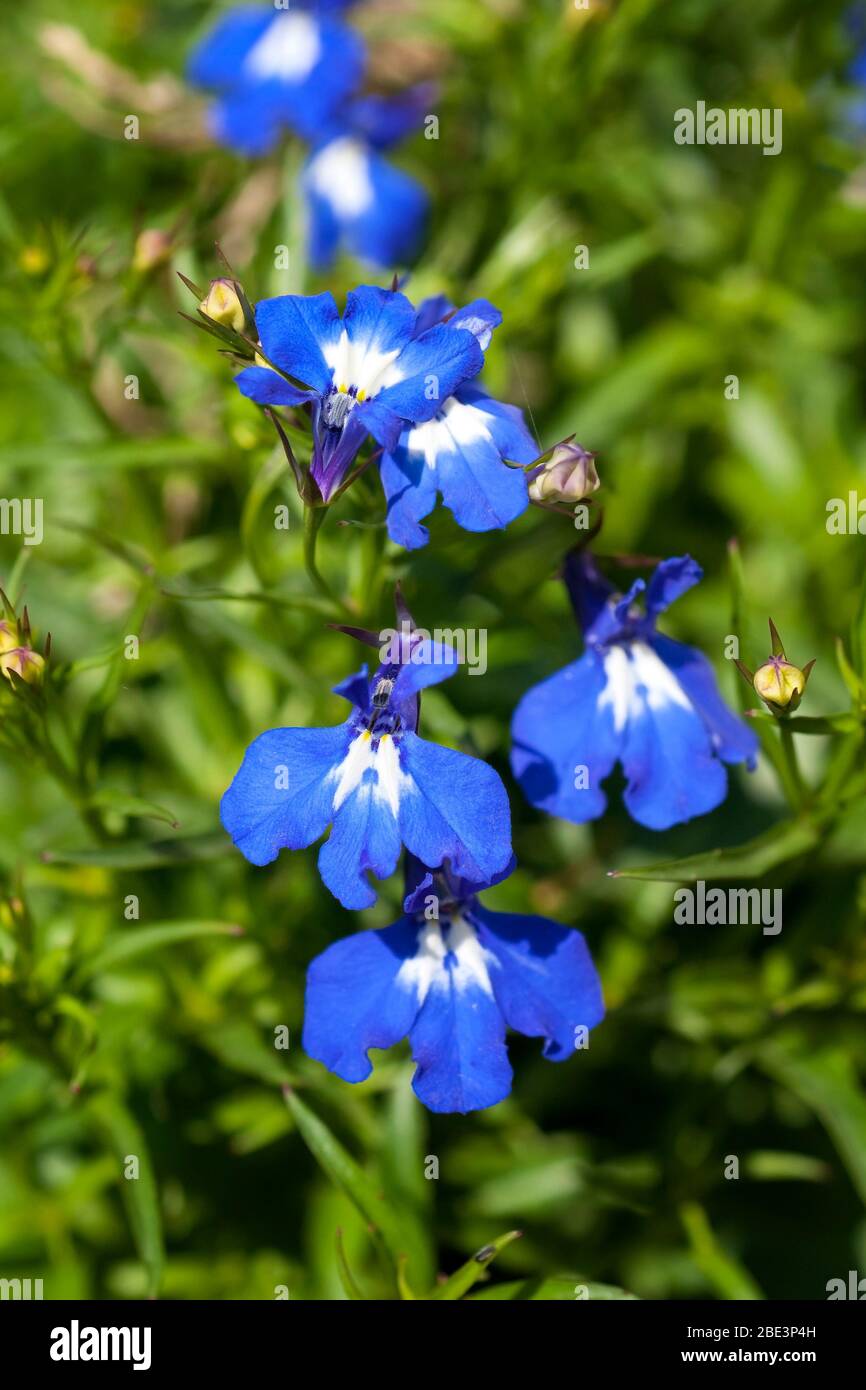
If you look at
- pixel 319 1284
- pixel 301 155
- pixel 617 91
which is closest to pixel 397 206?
pixel 301 155

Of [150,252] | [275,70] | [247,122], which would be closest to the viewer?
[150,252]

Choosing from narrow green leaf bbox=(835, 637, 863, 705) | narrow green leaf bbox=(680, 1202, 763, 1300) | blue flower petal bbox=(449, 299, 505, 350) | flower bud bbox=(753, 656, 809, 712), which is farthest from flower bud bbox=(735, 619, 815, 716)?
narrow green leaf bbox=(680, 1202, 763, 1300)

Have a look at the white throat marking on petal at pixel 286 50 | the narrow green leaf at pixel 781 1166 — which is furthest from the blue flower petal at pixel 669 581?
the white throat marking on petal at pixel 286 50

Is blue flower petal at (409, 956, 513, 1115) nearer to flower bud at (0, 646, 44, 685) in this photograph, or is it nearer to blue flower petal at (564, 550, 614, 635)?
blue flower petal at (564, 550, 614, 635)

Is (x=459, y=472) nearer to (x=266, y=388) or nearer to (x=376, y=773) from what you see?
(x=266, y=388)

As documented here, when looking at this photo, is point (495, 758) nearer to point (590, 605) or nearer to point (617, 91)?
point (590, 605)

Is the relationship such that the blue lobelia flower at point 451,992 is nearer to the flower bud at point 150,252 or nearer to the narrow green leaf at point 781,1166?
the narrow green leaf at point 781,1166

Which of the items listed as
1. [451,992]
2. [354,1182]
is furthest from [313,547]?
[354,1182]
